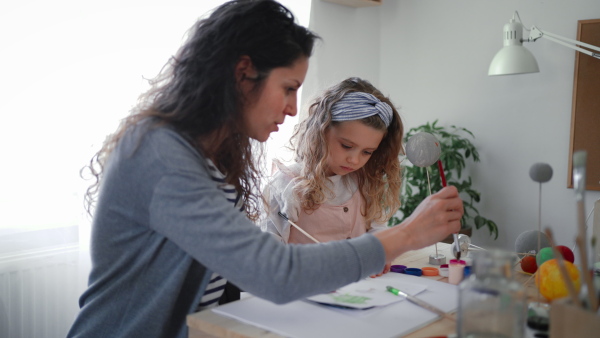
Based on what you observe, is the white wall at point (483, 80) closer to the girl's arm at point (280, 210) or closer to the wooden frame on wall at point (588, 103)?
the wooden frame on wall at point (588, 103)

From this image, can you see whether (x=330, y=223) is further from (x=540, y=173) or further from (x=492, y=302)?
(x=492, y=302)

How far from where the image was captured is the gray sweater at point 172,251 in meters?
0.91

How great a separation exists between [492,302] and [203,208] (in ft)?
1.45

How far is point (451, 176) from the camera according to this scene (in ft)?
11.2

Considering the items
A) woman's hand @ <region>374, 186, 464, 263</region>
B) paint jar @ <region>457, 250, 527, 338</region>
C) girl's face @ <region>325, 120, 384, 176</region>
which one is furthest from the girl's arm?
paint jar @ <region>457, 250, 527, 338</region>

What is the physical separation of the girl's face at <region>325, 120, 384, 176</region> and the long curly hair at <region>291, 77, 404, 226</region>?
0.02 meters

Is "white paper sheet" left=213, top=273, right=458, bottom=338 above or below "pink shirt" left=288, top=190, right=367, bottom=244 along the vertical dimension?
above

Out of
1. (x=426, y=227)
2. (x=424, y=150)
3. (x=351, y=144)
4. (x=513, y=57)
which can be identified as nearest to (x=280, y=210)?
(x=351, y=144)

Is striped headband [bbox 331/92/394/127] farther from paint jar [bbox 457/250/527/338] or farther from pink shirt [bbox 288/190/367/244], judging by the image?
paint jar [bbox 457/250/527/338]

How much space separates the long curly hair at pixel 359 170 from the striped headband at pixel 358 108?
0.02m

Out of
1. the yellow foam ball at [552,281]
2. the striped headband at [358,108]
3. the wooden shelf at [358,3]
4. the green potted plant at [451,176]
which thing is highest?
the wooden shelf at [358,3]

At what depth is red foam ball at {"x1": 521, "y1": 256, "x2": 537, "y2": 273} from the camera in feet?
4.50

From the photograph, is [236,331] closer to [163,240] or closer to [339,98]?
[163,240]

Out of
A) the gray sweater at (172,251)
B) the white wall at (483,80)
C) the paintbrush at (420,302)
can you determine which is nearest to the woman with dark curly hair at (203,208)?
the gray sweater at (172,251)
